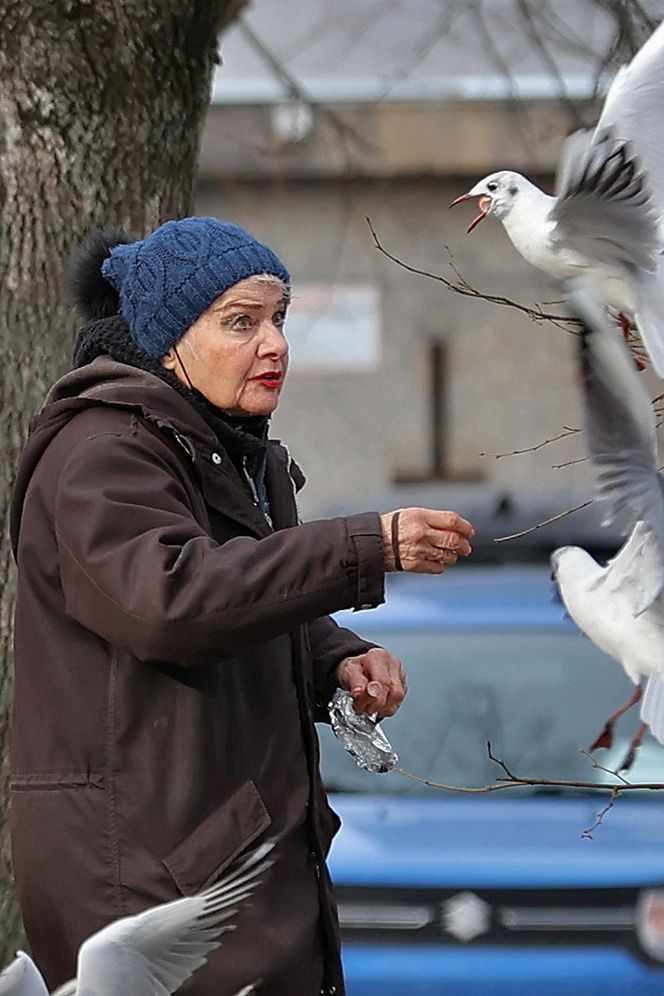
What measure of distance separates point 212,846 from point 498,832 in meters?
1.91

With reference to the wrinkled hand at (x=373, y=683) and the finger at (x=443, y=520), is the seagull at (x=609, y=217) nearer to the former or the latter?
the finger at (x=443, y=520)

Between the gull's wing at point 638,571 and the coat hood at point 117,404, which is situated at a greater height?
the coat hood at point 117,404

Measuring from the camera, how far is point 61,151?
126 inches

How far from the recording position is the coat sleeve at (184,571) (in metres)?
1.99

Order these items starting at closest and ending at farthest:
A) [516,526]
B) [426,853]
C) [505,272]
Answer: [426,853] < [516,526] < [505,272]

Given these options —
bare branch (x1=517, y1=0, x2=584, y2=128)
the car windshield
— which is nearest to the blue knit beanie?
the car windshield

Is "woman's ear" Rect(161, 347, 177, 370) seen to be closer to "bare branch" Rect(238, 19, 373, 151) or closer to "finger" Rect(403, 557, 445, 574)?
"finger" Rect(403, 557, 445, 574)

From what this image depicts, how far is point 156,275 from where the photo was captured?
2.29 metres

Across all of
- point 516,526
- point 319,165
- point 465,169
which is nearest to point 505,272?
point 465,169

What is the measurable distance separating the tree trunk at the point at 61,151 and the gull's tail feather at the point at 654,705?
1337 mm

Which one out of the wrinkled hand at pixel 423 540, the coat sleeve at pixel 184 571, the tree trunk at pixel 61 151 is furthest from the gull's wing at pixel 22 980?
the tree trunk at pixel 61 151

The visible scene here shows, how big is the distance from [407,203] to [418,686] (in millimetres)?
7474

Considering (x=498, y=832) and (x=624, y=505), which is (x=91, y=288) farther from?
(x=498, y=832)

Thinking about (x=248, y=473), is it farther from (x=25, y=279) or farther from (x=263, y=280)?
(x=25, y=279)
